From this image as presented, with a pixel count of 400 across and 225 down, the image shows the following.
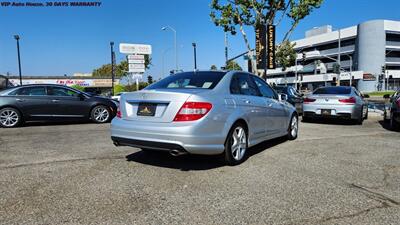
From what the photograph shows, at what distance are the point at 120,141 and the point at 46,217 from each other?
2013 millimetres

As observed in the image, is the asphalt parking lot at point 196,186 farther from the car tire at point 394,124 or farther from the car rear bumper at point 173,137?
the car tire at point 394,124

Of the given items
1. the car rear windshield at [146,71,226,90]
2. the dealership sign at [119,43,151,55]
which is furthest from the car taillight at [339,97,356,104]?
the dealership sign at [119,43,151,55]

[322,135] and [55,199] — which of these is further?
[322,135]

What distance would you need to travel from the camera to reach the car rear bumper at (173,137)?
4793 mm

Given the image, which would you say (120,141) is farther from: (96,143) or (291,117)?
Result: (291,117)

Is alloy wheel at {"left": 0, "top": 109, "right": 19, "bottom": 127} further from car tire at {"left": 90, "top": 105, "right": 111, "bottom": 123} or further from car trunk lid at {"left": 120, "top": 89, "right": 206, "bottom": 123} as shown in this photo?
car trunk lid at {"left": 120, "top": 89, "right": 206, "bottom": 123}

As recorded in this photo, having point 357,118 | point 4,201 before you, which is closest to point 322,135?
point 357,118

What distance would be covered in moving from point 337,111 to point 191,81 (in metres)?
7.46

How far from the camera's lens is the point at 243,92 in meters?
6.02

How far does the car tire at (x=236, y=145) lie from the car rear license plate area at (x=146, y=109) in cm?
119

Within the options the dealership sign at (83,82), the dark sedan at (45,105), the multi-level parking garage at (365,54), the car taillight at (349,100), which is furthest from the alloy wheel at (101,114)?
the dealership sign at (83,82)

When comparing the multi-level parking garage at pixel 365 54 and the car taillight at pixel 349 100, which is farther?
the multi-level parking garage at pixel 365 54

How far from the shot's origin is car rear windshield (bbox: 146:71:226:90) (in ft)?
18.3

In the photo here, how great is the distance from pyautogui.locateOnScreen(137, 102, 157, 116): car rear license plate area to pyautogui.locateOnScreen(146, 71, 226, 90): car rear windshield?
692 mm
